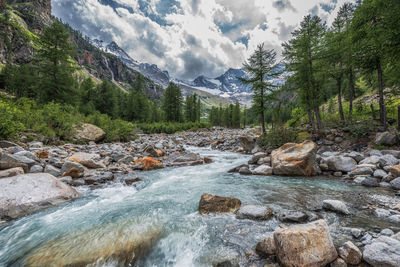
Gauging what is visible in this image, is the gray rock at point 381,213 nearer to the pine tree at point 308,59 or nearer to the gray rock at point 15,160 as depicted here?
the gray rock at point 15,160

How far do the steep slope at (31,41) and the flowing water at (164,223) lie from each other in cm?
2175

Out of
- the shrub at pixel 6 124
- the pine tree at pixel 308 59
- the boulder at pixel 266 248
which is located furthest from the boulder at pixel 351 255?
the pine tree at pixel 308 59

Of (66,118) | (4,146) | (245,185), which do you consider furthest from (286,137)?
(66,118)

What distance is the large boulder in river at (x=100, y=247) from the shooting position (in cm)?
272

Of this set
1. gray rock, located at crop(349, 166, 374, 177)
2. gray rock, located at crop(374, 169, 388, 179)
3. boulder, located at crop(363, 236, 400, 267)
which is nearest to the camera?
boulder, located at crop(363, 236, 400, 267)

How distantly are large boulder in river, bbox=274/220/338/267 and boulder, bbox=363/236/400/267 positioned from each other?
0.38 m

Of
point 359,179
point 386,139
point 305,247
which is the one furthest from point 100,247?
point 386,139

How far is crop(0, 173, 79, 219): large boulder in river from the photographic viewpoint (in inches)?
162

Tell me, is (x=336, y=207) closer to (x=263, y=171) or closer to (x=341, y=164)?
(x=263, y=171)

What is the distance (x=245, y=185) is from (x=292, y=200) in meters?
1.85

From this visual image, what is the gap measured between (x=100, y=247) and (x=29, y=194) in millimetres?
3199

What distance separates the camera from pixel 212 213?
4.27 meters

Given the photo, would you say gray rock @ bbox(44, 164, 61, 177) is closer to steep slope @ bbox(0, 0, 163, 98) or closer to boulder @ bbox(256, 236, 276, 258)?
boulder @ bbox(256, 236, 276, 258)

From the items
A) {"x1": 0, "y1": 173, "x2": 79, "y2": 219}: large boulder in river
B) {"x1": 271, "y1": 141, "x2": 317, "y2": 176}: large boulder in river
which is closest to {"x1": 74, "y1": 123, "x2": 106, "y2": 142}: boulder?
{"x1": 0, "y1": 173, "x2": 79, "y2": 219}: large boulder in river
